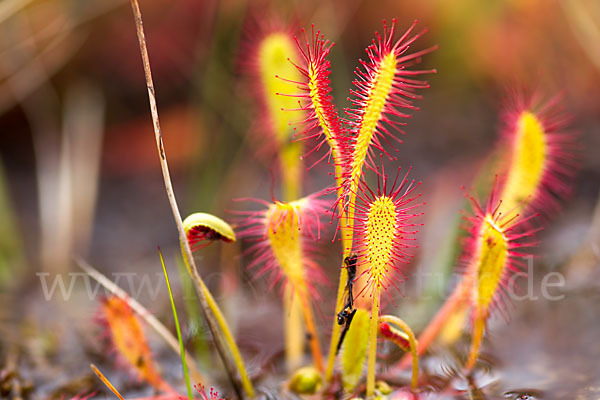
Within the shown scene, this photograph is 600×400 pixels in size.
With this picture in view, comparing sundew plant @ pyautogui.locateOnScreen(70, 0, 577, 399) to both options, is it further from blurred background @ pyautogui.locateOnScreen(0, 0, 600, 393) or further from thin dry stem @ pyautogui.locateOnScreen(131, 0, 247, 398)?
blurred background @ pyautogui.locateOnScreen(0, 0, 600, 393)

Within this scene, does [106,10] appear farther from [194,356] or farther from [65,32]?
[194,356]

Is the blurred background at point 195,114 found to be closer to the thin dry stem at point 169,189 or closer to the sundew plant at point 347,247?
the sundew plant at point 347,247

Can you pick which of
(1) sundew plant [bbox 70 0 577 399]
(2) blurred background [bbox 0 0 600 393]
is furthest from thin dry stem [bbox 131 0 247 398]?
(2) blurred background [bbox 0 0 600 393]

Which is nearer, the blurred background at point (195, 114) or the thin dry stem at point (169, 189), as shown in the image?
the thin dry stem at point (169, 189)

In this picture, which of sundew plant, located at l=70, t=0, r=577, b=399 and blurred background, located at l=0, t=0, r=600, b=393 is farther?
blurred background, located at l=0, t=0, r=600, b=393

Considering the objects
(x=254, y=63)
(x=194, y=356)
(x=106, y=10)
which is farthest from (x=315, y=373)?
(x=106, y=10)

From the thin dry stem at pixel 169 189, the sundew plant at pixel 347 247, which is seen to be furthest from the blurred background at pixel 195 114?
the thin dry stem at pixel 169 189
